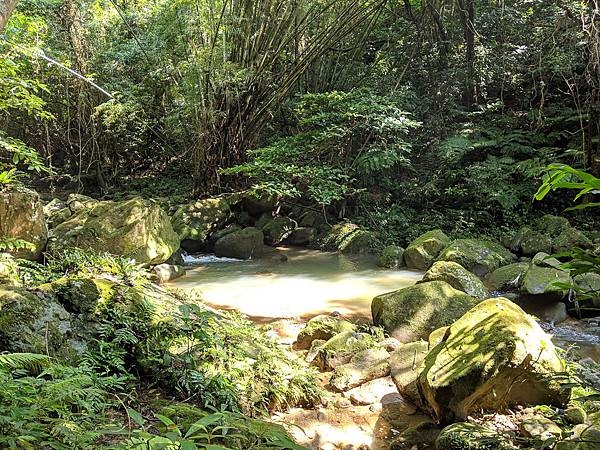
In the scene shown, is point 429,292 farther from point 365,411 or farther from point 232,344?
point 232,344

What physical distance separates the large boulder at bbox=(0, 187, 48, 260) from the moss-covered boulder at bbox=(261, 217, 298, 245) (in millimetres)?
5041

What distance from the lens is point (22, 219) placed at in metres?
4.63

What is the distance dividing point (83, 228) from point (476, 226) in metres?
7.21

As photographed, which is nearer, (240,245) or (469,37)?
(240,245)

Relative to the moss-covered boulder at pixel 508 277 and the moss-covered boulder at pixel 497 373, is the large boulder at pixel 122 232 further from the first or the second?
the moss-covered boulder at pixel 508 277

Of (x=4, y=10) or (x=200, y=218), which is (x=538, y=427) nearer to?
(x=4, y=10)

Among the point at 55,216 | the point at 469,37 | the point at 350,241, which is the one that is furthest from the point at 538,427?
the point at 469,37

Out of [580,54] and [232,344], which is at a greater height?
[580,54]

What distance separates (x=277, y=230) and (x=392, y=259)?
2.87m

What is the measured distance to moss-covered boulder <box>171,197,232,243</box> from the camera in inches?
341

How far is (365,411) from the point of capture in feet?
10.2

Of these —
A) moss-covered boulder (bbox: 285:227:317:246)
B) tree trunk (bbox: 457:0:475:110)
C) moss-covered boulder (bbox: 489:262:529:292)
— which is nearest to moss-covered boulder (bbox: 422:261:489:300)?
moss-covered boulder (bbox: 489:262:529:292)

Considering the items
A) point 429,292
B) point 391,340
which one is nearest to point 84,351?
point 391,340

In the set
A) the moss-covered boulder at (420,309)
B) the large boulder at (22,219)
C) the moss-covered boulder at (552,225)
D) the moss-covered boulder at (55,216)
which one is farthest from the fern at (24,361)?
the moss-covered boulder at (552,225)
